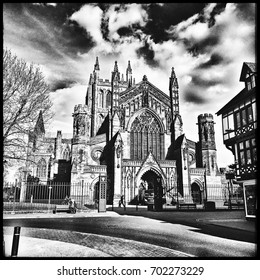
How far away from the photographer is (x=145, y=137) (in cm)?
3506

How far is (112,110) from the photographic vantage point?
112 ft

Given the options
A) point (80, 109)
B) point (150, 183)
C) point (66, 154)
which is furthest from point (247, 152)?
point (66, 154)

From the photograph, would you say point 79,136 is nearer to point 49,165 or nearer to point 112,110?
point 112,110

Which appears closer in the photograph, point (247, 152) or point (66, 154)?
point (247, 152)

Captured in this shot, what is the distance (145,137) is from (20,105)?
75.6ft

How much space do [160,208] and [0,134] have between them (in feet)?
57.3

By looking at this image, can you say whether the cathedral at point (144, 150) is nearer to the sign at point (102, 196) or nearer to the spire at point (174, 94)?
the spire at point (174, 94)

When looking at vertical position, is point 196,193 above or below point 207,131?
below

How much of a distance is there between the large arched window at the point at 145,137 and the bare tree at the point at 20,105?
2009 centimetres

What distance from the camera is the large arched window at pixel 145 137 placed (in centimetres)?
3431

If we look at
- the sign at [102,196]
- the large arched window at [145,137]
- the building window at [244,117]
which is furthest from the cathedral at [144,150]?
the building window at [244,117]

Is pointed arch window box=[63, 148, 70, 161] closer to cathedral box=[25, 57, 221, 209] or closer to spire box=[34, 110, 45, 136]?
cathedral box=[25, 57, 221, 209]

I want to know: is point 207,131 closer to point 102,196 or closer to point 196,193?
point 196,193
